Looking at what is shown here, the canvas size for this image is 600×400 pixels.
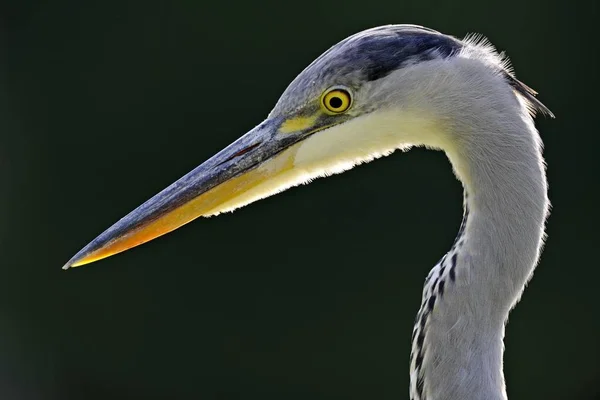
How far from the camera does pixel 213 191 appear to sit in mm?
1757

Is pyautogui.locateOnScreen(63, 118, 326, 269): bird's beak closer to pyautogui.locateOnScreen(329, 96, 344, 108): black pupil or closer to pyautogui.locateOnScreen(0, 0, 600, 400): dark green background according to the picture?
pyautogui.locateOnScreen(329, 96, 344, 108): black pupil

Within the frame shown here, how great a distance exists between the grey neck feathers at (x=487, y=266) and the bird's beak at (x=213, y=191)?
38 cm

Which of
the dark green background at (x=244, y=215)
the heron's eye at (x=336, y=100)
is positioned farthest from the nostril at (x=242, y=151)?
the dark green background at (x=244, y=215)

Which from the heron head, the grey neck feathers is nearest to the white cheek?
the heron head

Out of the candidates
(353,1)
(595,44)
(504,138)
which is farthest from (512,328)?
(504,138)

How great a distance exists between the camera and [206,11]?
3623mm

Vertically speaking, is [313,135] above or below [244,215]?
below

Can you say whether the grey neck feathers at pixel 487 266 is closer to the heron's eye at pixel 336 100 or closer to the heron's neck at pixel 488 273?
the heron's neck at pixel 488 273

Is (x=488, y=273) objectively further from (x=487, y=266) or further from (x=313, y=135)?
(x=313, y=135)

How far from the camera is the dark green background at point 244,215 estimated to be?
140 inches

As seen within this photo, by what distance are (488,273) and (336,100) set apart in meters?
0.42

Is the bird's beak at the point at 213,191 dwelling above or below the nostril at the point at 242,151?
below

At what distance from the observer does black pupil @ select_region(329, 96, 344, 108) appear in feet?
5.53

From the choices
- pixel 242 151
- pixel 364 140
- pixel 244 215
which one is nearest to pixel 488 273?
pixel 364 140
